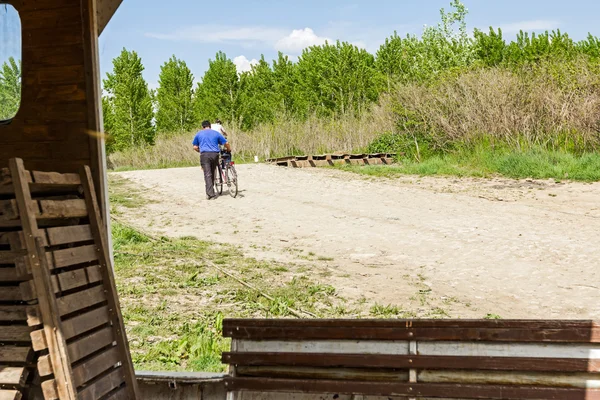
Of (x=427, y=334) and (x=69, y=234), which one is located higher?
(x=69, y=234)

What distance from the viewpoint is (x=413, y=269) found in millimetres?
8945

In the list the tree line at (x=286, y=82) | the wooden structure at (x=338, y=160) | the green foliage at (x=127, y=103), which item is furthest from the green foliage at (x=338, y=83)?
the wooden structure at (x=338, y=160)

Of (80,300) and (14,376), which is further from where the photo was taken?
(80,300)

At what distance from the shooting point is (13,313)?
168 inches

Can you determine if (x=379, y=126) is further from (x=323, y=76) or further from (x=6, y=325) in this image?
(x=6, y=325)

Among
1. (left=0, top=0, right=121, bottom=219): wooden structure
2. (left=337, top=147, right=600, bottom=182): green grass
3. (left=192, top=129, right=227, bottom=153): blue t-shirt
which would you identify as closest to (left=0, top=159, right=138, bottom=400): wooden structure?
(left=0, top=0, right=121, bottom=219): wooden structure

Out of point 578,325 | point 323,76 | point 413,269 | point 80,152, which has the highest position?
point 323,76

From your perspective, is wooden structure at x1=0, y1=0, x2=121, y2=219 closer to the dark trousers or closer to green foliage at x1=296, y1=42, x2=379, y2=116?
the dark trousers

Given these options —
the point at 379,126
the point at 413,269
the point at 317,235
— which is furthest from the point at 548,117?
the point at 413,269

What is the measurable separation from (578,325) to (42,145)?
371 cm

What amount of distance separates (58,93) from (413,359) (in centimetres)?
308

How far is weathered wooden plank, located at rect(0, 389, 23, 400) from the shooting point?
4.11 m

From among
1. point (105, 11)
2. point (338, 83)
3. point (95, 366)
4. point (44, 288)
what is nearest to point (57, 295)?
point (44, 288)

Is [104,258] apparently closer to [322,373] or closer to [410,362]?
[322,373]
